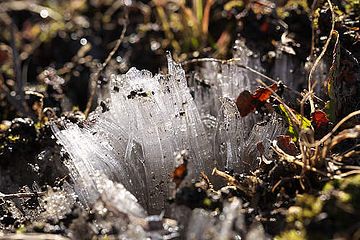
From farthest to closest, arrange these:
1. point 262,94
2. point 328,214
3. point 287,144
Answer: point 262,94 < point 287,144 < point 328,214

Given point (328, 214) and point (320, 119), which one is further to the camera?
point (320, 119)

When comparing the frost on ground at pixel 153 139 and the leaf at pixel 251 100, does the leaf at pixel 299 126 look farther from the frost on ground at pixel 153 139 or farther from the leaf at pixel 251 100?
the leaf at pixel 251 100

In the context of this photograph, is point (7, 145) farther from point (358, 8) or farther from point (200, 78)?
point (358, 8)

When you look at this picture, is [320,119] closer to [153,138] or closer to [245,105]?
[245,105]

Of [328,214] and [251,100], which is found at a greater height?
[251,100]

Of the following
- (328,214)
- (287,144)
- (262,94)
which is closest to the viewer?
(328,214)

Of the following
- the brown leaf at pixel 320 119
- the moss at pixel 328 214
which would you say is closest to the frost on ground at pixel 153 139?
the brown leaf at pixel 320 119

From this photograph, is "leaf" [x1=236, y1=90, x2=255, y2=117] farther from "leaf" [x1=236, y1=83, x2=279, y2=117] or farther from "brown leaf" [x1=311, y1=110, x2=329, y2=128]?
"brown leaf" [x1=311, y1=110, x2=329, y2=128]

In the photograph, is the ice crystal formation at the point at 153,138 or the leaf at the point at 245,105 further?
the leaf at the point at 245,105

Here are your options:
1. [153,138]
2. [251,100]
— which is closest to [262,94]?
[251,100]
